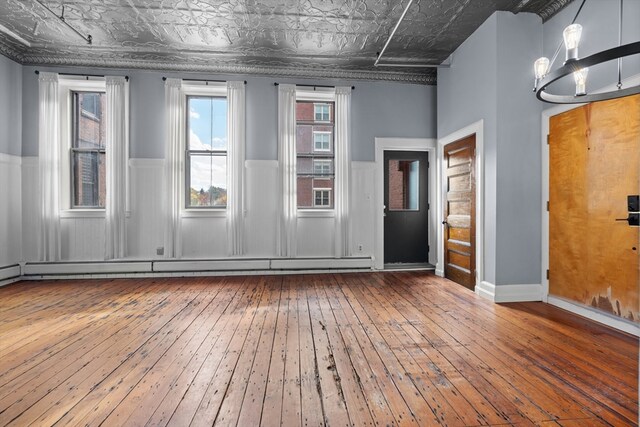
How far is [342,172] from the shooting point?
17.1 feet

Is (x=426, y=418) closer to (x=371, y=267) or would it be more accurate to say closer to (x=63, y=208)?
(x=371, y=267)

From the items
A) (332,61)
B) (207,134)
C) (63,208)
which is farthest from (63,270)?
(332,61)

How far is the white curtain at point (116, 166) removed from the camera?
482 cm

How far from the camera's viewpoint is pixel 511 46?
3.66 m

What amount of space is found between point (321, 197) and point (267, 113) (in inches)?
66.5

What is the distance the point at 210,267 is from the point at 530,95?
5.05 meters

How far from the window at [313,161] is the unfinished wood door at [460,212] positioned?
6.25 ft

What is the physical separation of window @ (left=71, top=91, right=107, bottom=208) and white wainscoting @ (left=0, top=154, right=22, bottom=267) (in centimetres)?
72

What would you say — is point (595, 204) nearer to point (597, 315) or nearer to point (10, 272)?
point (597, 315)

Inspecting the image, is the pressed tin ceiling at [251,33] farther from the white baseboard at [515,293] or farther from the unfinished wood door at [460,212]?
the white baseboard at [515,293]

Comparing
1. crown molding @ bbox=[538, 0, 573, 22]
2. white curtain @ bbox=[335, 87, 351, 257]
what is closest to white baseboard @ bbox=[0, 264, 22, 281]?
white curtain @ bbox=[335, 87, 351, 257]

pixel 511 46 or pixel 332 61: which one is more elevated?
pixel 332 61

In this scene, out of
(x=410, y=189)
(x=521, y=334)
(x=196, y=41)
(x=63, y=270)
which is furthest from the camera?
(x=410, y=189)

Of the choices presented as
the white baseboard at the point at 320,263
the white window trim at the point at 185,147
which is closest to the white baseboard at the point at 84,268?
the white window trim at the point at 185,147
